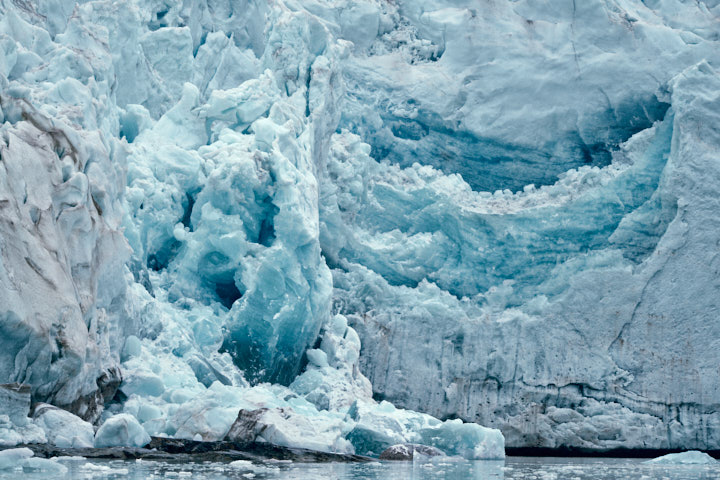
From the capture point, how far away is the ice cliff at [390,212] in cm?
985

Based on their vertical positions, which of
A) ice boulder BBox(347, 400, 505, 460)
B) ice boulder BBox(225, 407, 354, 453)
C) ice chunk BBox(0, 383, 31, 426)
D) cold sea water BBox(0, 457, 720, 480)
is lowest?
cold sea water BBox(0, 457, 720, 480)

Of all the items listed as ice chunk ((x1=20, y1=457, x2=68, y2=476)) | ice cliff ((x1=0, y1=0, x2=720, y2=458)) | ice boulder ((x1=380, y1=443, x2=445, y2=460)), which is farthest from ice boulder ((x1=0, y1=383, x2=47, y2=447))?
ice boulder ((x1=380, y1=443, x2=445, y2=460))

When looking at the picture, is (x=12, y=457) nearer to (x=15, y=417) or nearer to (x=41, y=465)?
(x=41, y=465)

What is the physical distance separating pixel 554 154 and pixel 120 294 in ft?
31.4

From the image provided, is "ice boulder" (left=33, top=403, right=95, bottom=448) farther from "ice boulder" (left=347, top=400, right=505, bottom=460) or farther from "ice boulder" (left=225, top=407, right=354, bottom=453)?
"ice boulder" (left=347, top=400, right=505, bottom=460)

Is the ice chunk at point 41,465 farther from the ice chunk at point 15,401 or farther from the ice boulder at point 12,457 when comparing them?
the ice chunk at point 15,401

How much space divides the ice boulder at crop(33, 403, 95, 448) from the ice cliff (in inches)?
45.5

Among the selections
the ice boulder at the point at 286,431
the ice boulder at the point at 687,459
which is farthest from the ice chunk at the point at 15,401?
the ice boulder at the point at 687,459

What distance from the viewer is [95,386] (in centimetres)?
829

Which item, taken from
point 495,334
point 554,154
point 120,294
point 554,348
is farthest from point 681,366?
point 120,294

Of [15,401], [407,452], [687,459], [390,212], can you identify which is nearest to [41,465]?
[15,401]

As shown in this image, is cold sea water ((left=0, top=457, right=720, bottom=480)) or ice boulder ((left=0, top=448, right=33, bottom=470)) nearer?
cold sea water ((left=0, top=457, right=720, bottom=480))

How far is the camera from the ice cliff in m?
9.85

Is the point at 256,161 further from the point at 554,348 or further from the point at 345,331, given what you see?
the point at 554,348
